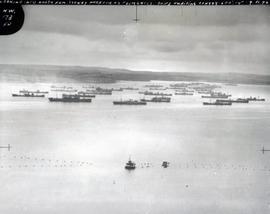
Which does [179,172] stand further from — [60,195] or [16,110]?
[16,110]

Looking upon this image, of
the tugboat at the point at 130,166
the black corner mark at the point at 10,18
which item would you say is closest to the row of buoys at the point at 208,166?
the tugboat at the point at 130,166

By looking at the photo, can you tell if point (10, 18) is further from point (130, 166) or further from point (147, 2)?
point (130, 166)

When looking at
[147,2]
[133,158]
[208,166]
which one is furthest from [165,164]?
[147,2]

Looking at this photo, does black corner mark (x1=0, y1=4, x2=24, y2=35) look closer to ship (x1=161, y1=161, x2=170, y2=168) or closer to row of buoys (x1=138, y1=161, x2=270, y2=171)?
row of buoys (x1=138, y1=161, x2=270, y2=171)

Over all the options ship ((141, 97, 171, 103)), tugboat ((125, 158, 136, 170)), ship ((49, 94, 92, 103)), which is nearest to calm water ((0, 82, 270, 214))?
tugboat ((125, 158, 136, 170))

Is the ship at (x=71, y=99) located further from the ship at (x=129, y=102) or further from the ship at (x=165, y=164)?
the ship at (x=165, y=164)
